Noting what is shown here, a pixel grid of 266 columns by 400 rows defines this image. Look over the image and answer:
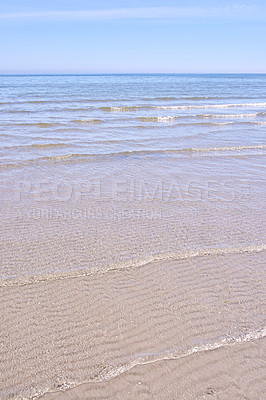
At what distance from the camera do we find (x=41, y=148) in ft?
33.4

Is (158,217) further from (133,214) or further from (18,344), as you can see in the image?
(18,344)

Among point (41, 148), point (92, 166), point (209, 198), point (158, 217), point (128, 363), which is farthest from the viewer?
point (41, 148)

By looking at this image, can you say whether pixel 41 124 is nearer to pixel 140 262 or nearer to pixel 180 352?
pixel 140 262

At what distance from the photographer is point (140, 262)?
4059mm

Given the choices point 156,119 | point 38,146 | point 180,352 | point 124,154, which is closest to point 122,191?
point 124,154

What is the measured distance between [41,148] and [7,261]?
6.60 metres

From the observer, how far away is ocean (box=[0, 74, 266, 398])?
2.82 meters

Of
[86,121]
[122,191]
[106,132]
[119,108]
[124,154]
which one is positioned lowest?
[122,191]

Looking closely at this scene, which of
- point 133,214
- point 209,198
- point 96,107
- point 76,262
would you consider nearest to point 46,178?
point 133,214

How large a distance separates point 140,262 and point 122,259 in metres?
0.21

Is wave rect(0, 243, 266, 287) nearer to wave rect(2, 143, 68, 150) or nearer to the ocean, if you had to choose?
the ocean

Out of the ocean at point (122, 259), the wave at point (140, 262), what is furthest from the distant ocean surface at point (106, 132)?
the wave at point (140, 262)

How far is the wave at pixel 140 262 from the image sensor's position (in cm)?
368

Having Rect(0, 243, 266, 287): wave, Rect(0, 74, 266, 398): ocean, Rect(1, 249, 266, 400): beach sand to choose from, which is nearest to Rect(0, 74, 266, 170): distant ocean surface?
Answer: Rect(0, 74, 266, 398): ocean
